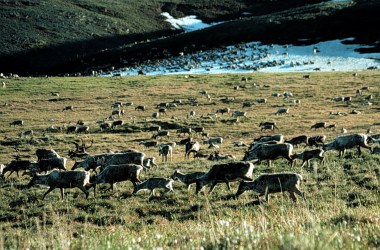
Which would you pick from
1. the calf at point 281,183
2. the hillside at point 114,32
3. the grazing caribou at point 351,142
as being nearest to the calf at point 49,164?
the calf at point 281,183

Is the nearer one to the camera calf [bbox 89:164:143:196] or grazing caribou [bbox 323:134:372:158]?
calf [bbox 89:164:143:196]

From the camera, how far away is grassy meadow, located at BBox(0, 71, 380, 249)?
6043mm

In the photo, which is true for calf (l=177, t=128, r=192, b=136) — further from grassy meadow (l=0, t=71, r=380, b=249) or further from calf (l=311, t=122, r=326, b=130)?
calf (l=311, t=122, r=326, b=130)

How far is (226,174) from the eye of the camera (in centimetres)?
1667

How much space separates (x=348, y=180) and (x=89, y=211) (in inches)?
391

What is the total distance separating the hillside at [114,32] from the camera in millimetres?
123500

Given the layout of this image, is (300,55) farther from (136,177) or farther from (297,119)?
(136,177)

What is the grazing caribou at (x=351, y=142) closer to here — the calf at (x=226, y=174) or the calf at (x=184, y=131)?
the calf at (x=226, y=174)

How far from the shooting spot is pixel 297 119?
4628 centimetres

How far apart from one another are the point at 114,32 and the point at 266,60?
93790mm

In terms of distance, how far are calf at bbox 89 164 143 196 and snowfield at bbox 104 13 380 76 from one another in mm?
74566

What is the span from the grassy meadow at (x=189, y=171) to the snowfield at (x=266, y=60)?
13699 mm

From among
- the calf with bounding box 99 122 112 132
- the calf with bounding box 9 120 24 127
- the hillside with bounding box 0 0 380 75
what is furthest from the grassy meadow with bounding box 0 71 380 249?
the hillside with bounding box 0 0 380 75

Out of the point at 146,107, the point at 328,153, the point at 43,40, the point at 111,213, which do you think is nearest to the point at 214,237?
the point at 111,213
